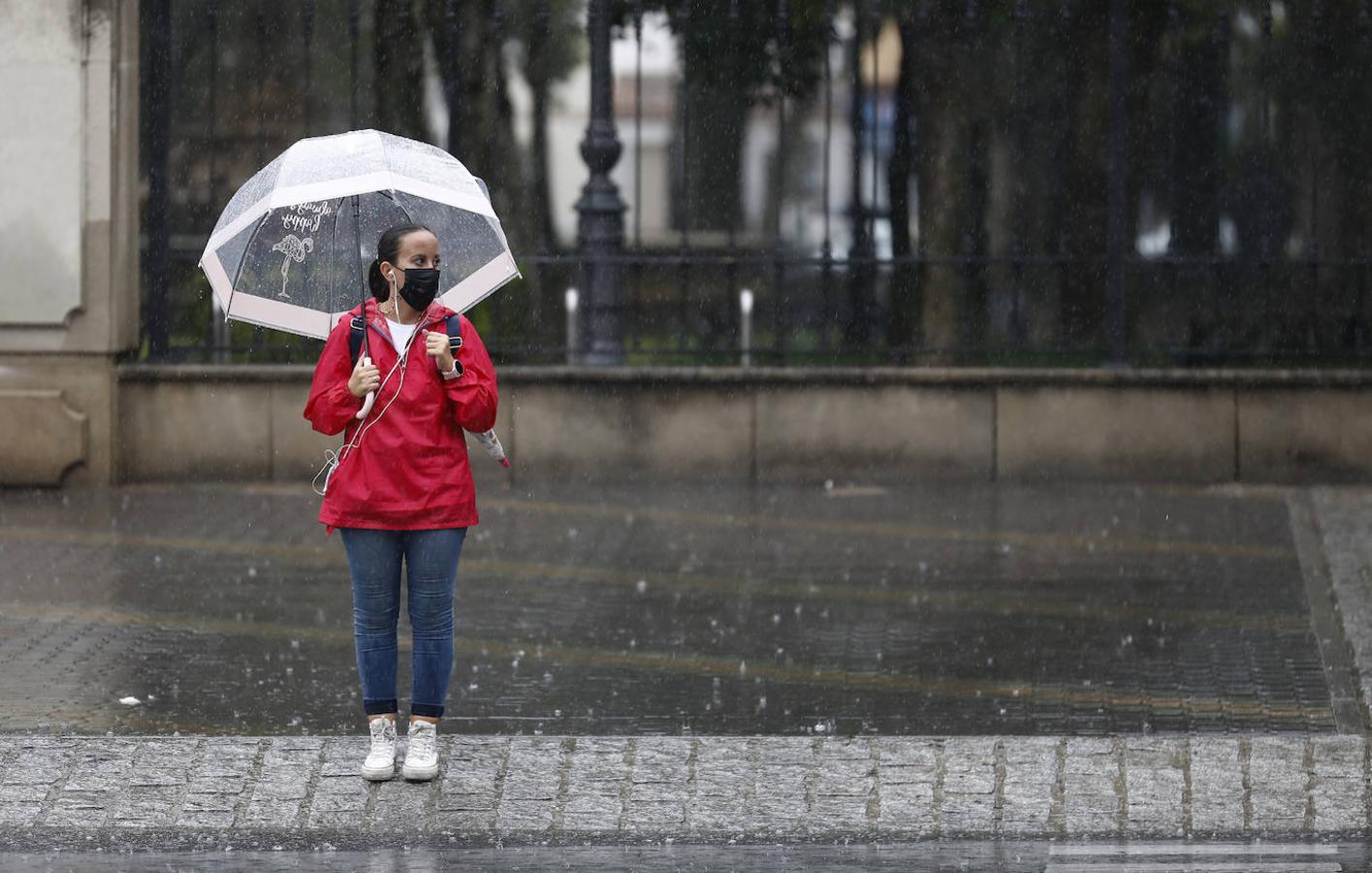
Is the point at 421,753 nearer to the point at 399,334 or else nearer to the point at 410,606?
the point at 410,606

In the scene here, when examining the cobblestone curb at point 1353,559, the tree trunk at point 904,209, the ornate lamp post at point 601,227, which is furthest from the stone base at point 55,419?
the cobblestone curb at point 1353,559

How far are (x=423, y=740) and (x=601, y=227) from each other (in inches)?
295

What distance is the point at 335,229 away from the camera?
22.7 ft

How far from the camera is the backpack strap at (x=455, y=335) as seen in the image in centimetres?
671

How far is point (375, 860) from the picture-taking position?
6.14 meters

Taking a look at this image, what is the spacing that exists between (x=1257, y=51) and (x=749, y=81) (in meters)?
2.80

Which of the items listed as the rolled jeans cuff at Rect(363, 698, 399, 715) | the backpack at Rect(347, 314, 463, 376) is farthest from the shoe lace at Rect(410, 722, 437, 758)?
the backpack at Rect(347, 314, 463, 376)

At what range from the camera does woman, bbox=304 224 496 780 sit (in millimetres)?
6676

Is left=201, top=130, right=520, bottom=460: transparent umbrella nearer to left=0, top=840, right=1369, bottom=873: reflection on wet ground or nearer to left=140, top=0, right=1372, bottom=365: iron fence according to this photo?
left=0, top=840, right=1369, bottom=873: reflection on wet ground

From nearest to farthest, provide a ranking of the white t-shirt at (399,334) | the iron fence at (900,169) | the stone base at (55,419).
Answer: the white t-shirt at (399,334), the stone base at (55,419), the iron fence at (900,169)

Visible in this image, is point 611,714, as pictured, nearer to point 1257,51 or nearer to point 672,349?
point 672,349

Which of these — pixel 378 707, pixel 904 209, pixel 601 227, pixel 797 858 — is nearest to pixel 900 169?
pixel 904 209

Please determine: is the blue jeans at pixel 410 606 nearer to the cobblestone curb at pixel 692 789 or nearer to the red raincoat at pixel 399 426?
the red raincoat at pixel 399 426

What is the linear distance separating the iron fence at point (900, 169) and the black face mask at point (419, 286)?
726cm
